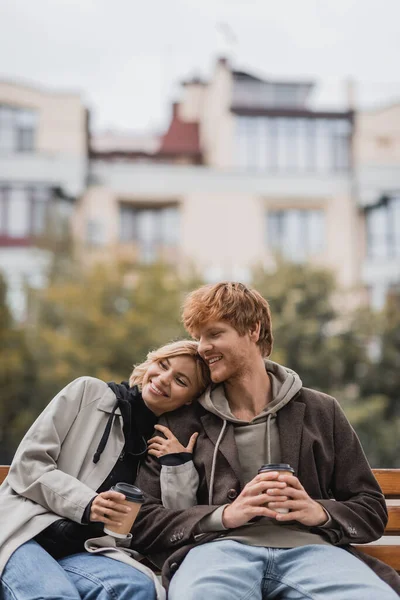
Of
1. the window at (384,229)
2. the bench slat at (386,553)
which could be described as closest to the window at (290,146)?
the window at (384,229)

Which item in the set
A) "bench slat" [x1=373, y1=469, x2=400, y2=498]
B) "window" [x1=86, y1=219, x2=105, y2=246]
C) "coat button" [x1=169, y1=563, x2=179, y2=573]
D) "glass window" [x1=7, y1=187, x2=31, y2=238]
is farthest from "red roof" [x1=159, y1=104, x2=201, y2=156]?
"coat button" [x1=169, y1=563, x2=179, y2=573]

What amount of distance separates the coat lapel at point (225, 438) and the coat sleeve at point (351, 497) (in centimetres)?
29

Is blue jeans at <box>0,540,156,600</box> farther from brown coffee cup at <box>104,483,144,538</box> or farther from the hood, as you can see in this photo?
the hood

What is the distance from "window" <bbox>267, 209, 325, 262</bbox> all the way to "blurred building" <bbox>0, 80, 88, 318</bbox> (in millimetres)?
7198

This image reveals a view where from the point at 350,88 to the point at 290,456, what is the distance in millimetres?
35462

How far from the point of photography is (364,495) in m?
2.73

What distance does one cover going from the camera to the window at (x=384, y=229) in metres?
31.8

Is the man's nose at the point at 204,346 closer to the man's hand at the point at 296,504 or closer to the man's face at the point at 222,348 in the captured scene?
the man's face at the point at 222,348

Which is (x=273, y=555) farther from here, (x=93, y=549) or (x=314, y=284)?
(x=314, y=284)

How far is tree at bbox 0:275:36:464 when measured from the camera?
931 inches

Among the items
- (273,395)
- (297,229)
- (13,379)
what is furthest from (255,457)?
(297,229)

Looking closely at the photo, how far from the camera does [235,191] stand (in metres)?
32.2

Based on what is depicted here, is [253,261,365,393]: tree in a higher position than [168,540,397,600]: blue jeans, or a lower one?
lower

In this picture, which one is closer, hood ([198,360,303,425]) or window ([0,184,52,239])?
hood ([198,360,303,425])
